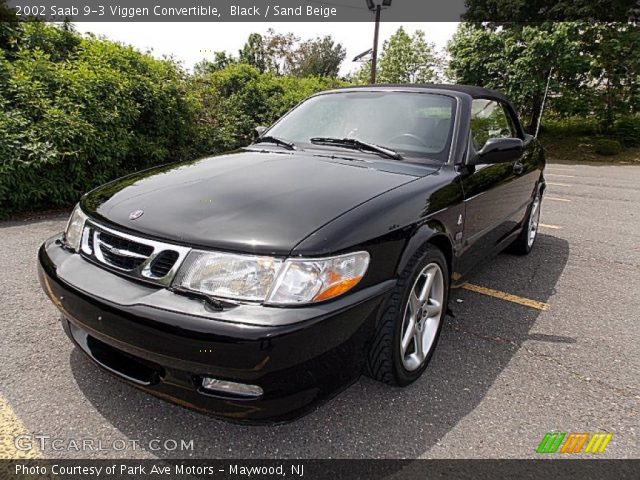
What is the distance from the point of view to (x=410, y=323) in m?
2.12

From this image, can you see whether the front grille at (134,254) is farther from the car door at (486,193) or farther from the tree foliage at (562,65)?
the tree foliage at (562,65)

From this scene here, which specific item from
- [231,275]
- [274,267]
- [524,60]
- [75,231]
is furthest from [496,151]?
[524,60]

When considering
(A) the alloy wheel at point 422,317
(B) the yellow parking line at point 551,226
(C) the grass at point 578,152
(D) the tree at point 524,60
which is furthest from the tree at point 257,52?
(A) the alloy wheel at point 422,317

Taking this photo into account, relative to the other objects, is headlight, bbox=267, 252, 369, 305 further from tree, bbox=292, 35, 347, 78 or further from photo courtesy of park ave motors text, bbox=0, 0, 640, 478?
tree, bbox=292, 35, 347, 78

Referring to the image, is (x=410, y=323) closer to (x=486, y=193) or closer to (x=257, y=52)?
(x=486, y=193)

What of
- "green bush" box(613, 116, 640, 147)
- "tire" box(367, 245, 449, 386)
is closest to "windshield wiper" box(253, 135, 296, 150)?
"tire" box(367, 245, 449, 386)

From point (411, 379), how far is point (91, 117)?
5.13m

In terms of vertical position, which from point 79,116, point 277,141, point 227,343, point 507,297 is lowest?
point 507,297

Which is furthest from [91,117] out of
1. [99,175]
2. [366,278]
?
[366,278]

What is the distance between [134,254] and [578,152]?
1951 cm

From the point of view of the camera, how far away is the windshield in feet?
8.79

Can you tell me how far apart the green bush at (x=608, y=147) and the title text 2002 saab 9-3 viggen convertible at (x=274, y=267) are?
17.1 m

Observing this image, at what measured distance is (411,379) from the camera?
214 centimetres

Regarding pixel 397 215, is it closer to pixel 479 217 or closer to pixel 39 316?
pixel 479 217
